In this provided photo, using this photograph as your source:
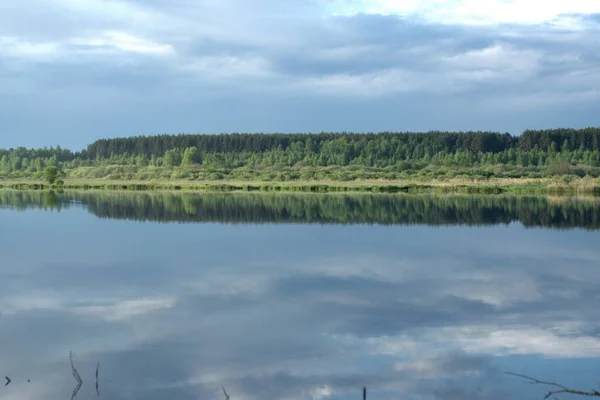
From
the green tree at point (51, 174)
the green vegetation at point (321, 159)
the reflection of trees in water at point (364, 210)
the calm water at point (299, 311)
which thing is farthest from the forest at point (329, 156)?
the calm water at point (299, 311)

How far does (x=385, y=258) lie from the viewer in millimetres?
19375

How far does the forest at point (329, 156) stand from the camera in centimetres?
8006

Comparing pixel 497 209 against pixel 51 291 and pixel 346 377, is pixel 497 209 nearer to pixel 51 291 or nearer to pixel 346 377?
pixel 51 291

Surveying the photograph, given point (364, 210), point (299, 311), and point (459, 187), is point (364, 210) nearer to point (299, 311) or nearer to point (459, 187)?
point (459, 187)

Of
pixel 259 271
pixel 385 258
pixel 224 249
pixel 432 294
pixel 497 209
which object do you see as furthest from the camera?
pixel 497 209

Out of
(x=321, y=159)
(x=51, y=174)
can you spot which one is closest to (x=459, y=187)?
(x=51, y=174)

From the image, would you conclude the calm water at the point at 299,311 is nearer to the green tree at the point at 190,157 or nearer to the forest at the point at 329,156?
the forest at the point at 329,156

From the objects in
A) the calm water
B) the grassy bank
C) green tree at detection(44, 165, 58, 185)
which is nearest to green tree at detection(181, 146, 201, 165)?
green tree at detection(44, 165, 58, 185)

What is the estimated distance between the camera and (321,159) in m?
105

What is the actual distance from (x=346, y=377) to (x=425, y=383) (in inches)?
35.6

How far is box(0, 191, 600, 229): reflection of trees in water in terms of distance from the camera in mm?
30422

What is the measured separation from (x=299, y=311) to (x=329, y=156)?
9961cm

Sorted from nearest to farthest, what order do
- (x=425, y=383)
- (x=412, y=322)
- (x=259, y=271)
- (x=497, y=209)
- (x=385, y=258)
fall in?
(x=425, y=383), (x=412, y=322), (x=259, y=271), (x=385, y=258), (x=497, y=209)

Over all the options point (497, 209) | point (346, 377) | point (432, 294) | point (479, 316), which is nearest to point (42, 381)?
point (346, 377)
